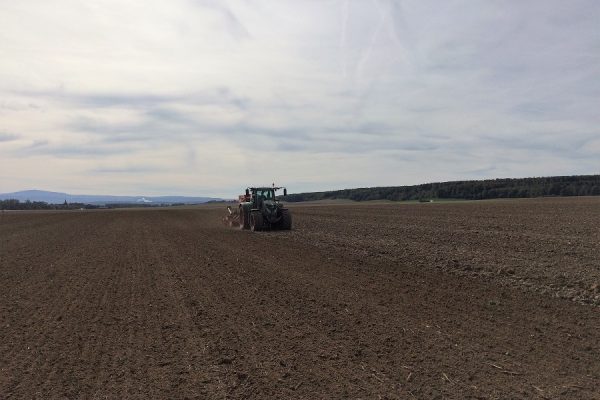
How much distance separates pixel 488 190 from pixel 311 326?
8512cm

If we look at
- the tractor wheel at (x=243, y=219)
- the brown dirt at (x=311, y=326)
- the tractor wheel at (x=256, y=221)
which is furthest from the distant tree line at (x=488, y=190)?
the brown dirt at (x=311, y=326)

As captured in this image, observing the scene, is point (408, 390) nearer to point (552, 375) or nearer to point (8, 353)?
point (552, 375)

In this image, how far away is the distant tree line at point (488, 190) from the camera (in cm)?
7738

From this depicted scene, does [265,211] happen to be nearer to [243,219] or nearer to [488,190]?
[243,219]

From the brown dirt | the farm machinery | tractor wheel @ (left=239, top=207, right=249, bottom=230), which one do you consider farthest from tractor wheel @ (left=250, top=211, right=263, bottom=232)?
the brown dirt

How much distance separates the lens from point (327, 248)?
17062 mm

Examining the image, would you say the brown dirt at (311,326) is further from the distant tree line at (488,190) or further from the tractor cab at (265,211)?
the distant tree line at (488,190)

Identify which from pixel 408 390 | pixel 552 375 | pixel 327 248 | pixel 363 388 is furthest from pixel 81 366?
pixel 327 248

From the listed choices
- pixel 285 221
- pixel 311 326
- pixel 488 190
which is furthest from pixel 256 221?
pixel 488 190

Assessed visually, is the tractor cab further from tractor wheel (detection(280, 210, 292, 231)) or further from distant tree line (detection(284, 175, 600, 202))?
distant tree line (detection(284, 175, 600, 202))

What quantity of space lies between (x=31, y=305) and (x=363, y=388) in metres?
6.76

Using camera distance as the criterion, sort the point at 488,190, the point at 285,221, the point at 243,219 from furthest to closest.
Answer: the point at 488,190
the point at 243,219
the point at 285,221

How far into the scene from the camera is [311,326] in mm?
7273

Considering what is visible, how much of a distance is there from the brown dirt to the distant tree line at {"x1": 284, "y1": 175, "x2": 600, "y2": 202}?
7042 cm
